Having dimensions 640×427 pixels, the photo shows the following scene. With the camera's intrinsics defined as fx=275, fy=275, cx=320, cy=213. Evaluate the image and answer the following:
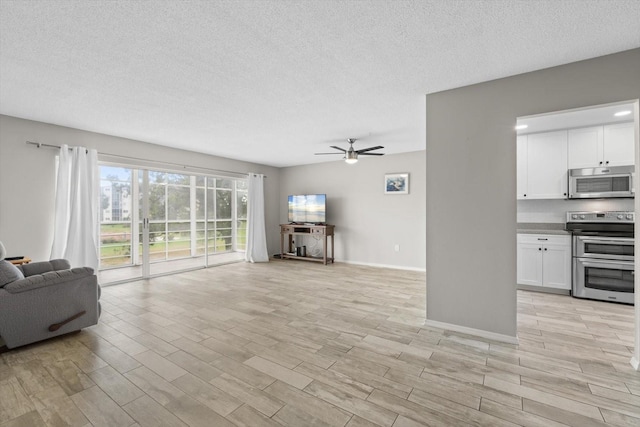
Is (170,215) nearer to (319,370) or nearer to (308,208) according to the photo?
(308,208)

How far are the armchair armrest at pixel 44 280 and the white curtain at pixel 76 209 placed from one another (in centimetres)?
159

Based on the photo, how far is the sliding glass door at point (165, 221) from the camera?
5.30 metres

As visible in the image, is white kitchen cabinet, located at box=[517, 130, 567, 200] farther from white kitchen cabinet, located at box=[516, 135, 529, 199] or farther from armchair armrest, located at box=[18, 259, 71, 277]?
armchair armrest, located at box=[18, 259, 71, 277]

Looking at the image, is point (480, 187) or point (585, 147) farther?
point (585, 147)

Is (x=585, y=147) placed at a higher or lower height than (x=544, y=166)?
higher

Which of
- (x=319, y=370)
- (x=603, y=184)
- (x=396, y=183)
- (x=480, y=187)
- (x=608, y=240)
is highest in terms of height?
(x=396, y=183)

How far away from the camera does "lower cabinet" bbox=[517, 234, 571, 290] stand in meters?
3.89

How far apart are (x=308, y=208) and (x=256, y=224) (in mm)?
1338

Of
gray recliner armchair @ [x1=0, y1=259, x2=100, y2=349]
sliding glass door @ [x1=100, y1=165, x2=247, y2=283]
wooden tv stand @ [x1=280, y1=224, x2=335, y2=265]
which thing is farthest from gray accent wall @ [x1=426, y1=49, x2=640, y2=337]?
sliding glass door @ [x1=100, y1=165, x2=247, y2=283]

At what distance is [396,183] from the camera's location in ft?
19.3

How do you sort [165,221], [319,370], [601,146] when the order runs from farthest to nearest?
[165,221] → [601,146] → [319,370]

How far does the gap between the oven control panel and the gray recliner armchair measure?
6206 mm

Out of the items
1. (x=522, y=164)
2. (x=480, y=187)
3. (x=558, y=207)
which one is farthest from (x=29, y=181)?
(x=558, y=207)

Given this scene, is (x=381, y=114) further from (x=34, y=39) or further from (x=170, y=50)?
(x=34, y=39)
